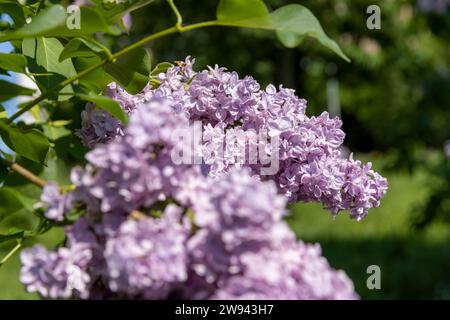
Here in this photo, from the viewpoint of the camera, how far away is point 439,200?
13.6ft

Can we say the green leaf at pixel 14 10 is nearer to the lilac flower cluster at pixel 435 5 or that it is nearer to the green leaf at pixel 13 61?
the green leaf at pixel 13 61

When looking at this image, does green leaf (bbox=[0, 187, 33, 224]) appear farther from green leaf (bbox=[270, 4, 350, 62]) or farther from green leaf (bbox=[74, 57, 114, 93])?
green leaf (bbox=[270, 4, 350, 62])

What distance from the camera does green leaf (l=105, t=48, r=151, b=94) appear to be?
46.8 inches

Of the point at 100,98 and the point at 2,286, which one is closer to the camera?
the point at 100,98

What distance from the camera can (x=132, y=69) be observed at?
1.20 meters

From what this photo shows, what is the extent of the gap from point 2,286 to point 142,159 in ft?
11.9

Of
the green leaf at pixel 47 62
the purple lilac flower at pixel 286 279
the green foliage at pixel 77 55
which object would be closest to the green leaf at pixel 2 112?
the green foliage at pixel 77 55

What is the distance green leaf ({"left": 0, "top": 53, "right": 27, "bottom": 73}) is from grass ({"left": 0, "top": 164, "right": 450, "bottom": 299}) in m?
2.63

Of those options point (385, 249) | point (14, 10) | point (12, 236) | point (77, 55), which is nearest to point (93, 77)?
point (77, 55)

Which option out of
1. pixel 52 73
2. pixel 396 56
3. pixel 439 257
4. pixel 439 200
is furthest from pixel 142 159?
pixel 396 56

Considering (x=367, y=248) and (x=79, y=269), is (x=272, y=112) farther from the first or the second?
(x=367, y=248)

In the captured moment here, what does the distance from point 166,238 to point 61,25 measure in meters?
0.33
